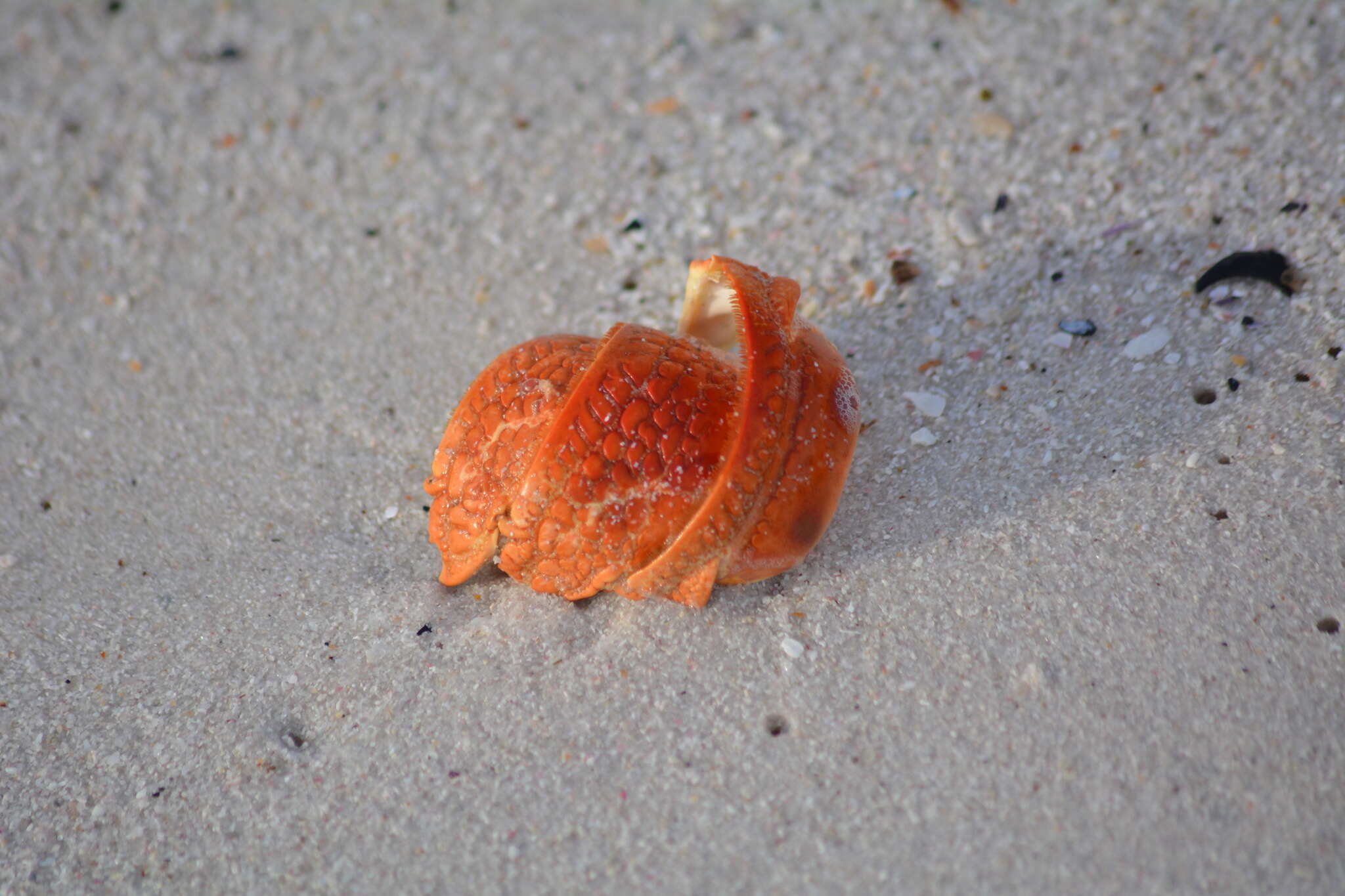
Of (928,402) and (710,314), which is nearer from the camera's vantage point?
(710,314)

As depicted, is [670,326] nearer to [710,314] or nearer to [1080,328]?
[710,314]

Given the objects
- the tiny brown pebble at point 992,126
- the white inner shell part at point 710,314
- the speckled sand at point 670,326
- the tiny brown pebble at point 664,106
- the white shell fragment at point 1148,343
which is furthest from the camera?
the tiny brown pebble at point 664,106

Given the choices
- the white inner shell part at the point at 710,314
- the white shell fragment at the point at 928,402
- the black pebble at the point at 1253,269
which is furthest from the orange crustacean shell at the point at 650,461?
the black pebble at the point at 1253,269

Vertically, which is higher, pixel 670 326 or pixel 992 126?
pixel 992 126

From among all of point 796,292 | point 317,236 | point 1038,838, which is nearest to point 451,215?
point 317,236

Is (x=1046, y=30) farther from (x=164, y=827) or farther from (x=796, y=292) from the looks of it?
(x=164, y=827)

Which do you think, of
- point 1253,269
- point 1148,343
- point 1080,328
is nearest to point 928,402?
point 1080,328

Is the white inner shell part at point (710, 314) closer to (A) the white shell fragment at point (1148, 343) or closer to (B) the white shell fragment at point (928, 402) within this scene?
(B) the white shell fragment at point (928, 402)
